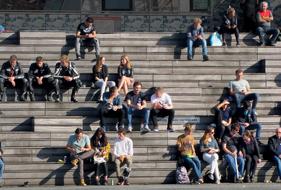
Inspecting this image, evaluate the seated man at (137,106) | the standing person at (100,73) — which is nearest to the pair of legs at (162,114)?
the seated man at (137,106)

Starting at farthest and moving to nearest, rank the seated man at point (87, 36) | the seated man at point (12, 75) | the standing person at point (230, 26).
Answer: the standing person at point (230, 26), the seated man at point (87, 36), the seated man at point (12, 75)

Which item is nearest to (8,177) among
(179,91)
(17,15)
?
(179,91)

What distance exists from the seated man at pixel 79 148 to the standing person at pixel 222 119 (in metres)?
3.59

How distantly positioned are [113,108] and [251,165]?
13.1 feet

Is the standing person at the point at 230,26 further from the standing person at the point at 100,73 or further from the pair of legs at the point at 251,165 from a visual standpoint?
the pair of legs at the point at 251,165

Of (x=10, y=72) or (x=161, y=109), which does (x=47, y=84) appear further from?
(x=161, y=109)

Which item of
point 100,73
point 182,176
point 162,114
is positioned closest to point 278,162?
point 182,176

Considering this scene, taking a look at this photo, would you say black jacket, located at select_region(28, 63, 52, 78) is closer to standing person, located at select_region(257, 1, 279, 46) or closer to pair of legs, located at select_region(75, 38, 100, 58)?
pair of legs, located at select_region(75, 38, 100, 58)

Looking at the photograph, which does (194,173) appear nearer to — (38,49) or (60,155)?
(60,155)

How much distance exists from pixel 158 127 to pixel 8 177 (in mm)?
4476

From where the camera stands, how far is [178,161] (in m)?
Answer: 29.3

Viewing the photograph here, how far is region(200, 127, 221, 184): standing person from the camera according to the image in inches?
1147

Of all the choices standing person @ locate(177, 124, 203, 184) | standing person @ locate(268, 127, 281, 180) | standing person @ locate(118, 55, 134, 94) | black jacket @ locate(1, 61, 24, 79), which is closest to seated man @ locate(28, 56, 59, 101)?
black jacket @ locate(1, 61, 24, 79)

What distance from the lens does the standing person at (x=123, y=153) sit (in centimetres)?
2888
